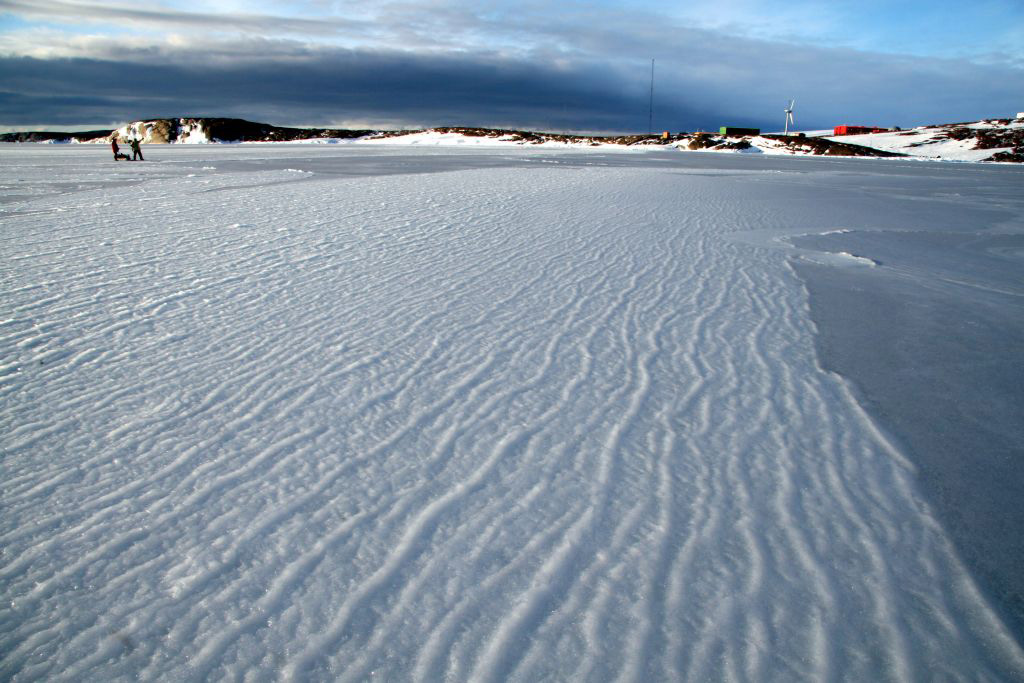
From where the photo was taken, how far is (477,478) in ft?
8.25

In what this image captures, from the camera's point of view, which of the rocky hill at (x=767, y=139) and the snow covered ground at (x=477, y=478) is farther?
the rocky hill at (x=767, y=139)

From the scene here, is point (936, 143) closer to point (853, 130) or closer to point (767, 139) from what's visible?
point (767, 139)

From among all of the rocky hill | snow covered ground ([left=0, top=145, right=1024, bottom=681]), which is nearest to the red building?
the rocky hill

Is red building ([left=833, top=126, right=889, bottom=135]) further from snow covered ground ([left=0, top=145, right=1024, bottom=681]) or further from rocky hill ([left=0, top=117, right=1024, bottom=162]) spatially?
snow covered ground ([left=0, top=145, right=1024, bottom=681])

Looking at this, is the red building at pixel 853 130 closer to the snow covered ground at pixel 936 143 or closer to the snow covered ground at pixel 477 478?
the snow covered ground at pixel 936 143

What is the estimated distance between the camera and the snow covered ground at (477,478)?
176 cm

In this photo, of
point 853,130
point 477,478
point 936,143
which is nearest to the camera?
point 477,478

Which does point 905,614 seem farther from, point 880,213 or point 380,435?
point 880,213

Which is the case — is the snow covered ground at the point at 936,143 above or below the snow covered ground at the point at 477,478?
above

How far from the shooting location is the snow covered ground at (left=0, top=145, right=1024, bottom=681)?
1761mm

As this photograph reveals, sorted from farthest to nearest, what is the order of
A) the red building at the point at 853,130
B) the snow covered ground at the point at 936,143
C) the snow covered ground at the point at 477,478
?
1. the red building at the point at 853,130
2. the snow covered ground at the point at 936,143
3. the snow covered ground at the point at 477,478

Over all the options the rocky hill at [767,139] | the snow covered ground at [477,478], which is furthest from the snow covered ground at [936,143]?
the snow covered ground at [477,478]

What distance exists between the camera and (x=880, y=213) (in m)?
10.4

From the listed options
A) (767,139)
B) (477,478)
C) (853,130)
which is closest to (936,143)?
(767,139)
